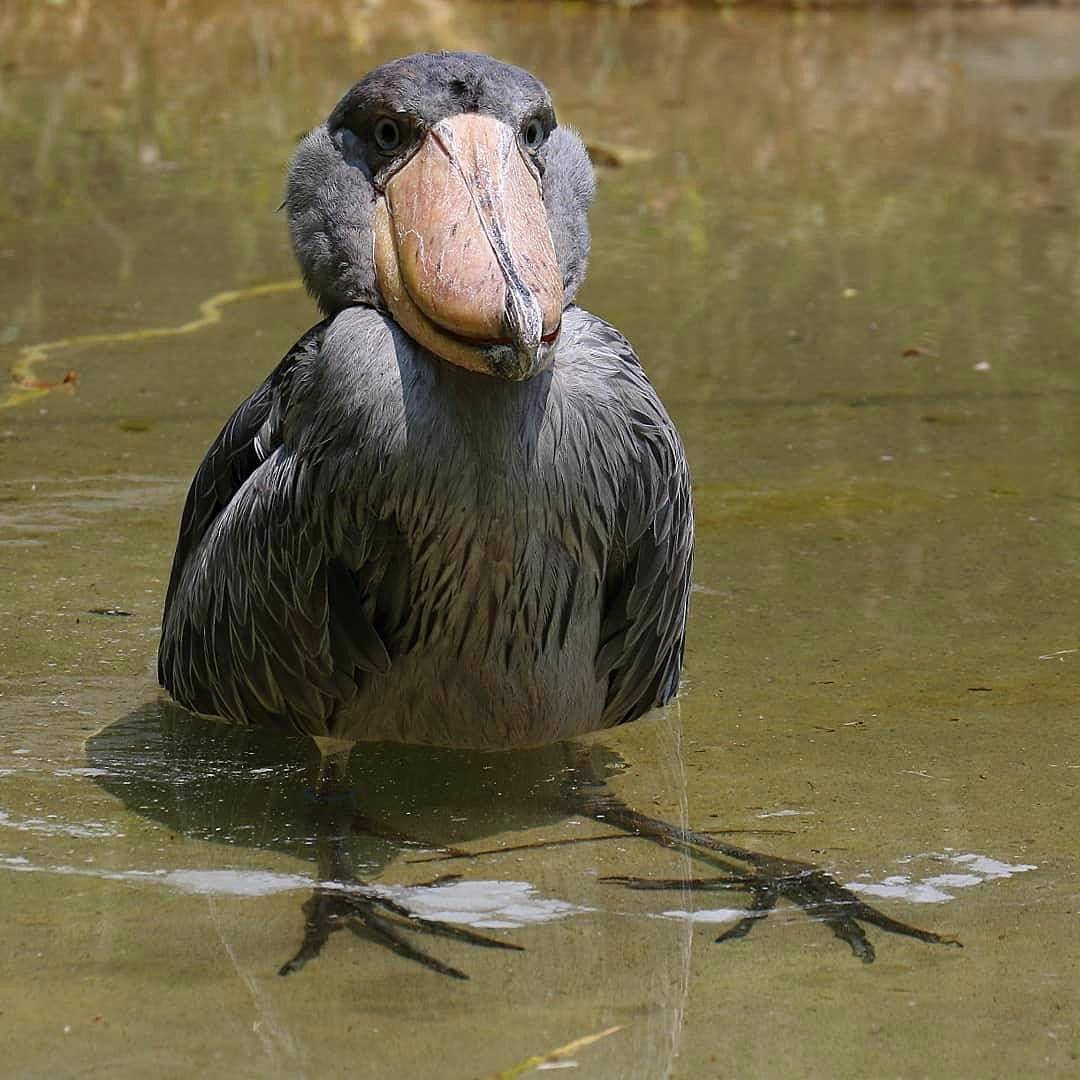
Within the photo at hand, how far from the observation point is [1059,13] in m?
12.0

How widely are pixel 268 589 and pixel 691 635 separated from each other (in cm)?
123

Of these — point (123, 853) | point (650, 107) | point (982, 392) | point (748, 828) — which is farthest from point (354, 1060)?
point (650, 107)

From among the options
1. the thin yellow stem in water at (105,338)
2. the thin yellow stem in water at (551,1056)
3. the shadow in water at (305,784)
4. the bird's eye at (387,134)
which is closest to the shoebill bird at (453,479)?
the bird's eye at (387,134)

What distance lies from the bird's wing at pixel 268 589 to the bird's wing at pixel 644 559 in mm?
460

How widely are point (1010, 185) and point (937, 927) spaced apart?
5.70m

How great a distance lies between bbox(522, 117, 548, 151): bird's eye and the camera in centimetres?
352

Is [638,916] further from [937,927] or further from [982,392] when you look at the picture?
[982,392]

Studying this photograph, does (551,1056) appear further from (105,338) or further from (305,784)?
(105,338)

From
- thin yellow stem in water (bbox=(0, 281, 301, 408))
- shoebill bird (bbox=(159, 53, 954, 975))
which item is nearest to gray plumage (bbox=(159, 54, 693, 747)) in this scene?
shoebill bird (bbox=(159, 53, 954, 975))

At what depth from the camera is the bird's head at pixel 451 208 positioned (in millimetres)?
3219

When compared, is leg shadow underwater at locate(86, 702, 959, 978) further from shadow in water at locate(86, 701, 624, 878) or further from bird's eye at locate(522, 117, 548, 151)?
bird's eye at locate(522, 117, 548, 151)

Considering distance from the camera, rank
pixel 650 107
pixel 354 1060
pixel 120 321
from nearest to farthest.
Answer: pixel 354 1060 → pixel 120 321 → pixel 650 107

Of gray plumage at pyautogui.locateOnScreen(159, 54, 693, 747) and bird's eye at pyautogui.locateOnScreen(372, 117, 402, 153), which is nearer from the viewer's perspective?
gray plumage at pyautogui.locateOnScreen(159, 54, 693, 747)

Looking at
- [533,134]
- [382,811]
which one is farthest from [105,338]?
[533,134]
